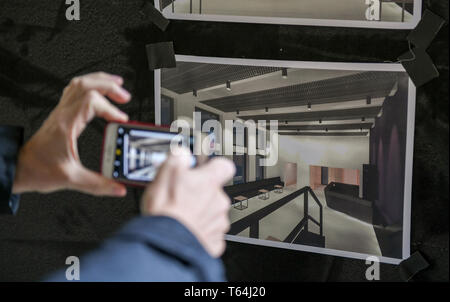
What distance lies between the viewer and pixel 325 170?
699 millimetres

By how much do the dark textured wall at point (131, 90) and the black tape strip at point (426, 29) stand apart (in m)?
0.02

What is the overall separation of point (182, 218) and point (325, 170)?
1.67 ft

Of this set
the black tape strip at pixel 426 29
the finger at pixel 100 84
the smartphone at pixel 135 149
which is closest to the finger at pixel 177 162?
the smartphone at pixel 135 149

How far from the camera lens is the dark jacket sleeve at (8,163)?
483mm

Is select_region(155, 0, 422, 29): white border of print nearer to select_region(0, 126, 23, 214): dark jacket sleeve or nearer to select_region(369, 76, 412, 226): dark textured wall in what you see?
select_region(369, 76, 412, 226): dark textured wall

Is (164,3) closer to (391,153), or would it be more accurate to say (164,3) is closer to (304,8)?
(304,8)

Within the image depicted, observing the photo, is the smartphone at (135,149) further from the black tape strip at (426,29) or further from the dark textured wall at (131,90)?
the black tape strip at (426,29)

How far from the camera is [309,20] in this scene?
693mm

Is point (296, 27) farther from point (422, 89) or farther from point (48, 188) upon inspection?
point (48, 188)

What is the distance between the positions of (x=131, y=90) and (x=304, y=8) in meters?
0.51

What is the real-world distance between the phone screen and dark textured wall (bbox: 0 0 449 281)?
0.30m

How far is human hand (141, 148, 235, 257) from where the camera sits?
0.29 meters

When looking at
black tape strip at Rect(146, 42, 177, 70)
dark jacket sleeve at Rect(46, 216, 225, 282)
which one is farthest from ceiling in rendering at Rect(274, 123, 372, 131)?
dark jacket sleeve at Rect(46, 216, 225, 282)

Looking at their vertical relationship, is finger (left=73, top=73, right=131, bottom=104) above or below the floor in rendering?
above
